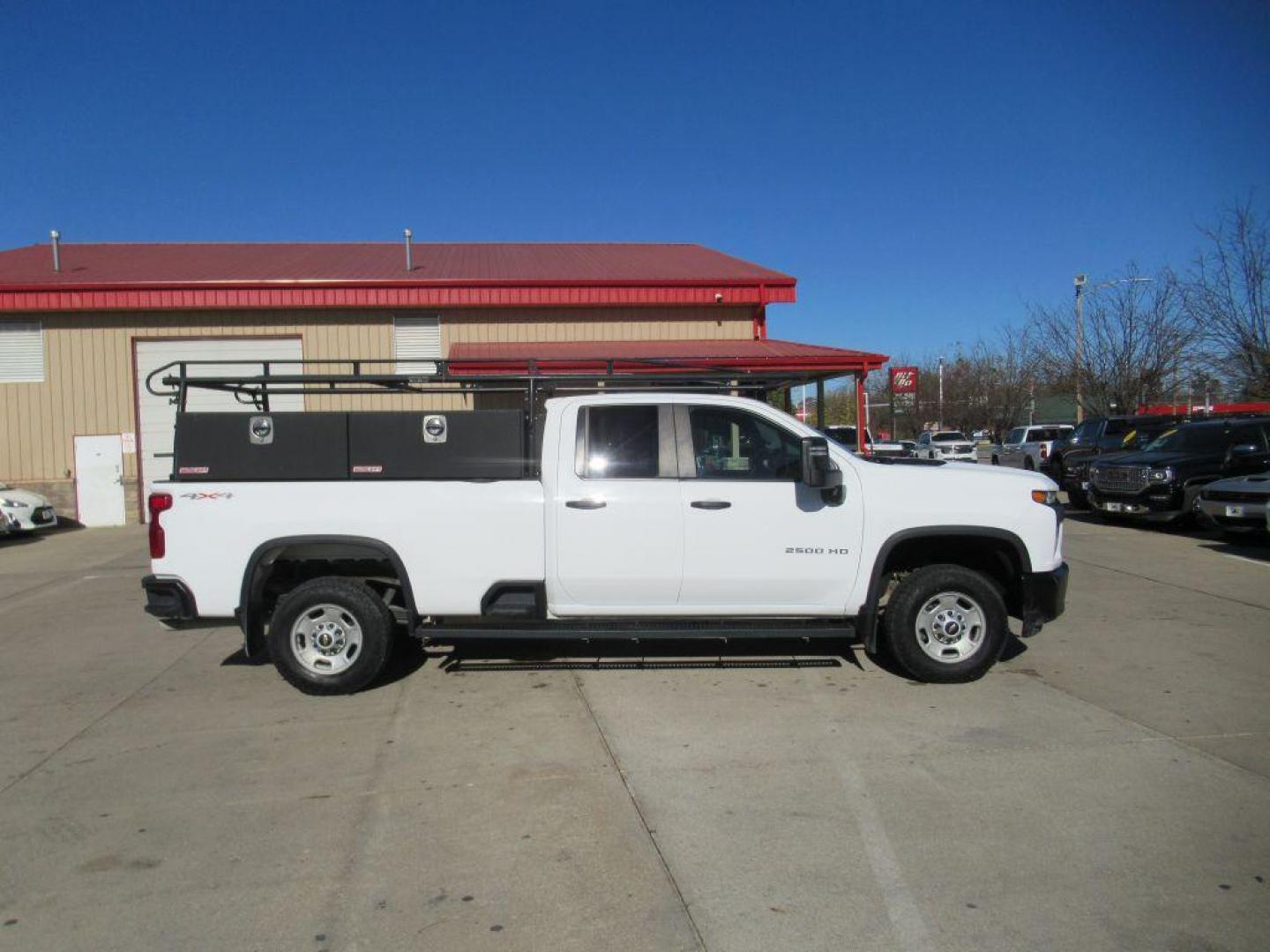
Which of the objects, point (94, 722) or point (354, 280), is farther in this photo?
point (354, 280)

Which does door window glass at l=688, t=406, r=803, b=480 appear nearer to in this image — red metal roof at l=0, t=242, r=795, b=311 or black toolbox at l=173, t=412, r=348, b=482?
black toolbox at l=173, t=412, r=348, b=482

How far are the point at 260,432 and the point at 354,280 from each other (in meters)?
13.7

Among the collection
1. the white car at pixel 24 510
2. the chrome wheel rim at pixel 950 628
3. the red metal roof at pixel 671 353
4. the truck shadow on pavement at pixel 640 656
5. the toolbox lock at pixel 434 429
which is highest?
the red metal roof at pixel 671 353

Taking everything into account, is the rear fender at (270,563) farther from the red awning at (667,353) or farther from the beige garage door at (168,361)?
the beige garage door at (168,361)

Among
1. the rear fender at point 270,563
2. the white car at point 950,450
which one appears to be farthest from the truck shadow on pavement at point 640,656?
the white car at point 950,450

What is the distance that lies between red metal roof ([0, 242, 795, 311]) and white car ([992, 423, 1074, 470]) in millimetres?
11405

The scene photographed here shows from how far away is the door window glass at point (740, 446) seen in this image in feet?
19.1

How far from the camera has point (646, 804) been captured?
4164 millimetres

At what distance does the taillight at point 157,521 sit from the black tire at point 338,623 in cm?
79

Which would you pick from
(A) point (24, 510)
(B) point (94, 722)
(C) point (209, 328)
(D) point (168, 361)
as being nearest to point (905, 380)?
(C) point (209, 328)

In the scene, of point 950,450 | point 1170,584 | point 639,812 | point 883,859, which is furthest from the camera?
point 950,450

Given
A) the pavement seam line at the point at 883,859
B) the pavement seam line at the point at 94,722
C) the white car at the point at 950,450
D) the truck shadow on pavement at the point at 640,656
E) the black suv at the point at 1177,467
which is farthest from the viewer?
the white car at the point at 950,450

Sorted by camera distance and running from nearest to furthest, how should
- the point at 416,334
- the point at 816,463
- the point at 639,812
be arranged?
the point at 639,812, the point at 816,463, the point at 416,334

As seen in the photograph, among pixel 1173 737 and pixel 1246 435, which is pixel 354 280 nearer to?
pixel 1246 435
